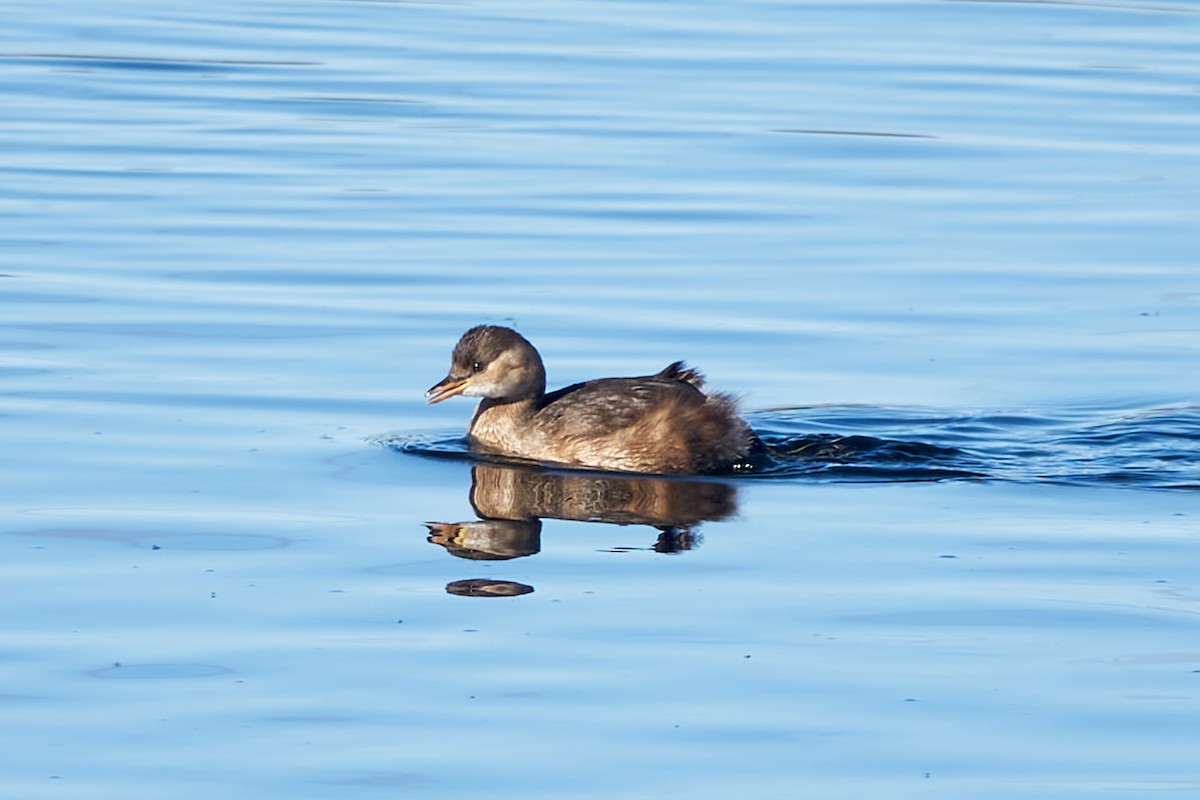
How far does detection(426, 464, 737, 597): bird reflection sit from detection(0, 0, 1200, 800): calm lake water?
0.03 meters

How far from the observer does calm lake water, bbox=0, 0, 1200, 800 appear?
22.5ft

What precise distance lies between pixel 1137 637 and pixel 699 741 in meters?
1.77

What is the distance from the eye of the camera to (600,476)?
10.4 m

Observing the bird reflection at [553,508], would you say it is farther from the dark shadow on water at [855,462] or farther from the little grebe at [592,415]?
the little grebe at [592,415]

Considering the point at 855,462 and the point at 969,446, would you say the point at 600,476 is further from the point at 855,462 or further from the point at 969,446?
the point at 969,446

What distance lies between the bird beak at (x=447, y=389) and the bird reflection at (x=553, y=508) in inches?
18.2

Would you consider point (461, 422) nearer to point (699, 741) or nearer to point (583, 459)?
point (583, 459)

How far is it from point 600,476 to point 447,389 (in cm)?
93

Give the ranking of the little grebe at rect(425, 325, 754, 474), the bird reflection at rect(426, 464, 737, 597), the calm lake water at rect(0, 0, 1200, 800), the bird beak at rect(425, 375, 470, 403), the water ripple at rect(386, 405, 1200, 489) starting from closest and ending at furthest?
the calm lake water at rect(0, 0, 1200, 800) → the bird reflection at rect(426, 464, 737, 597) → the water ripple at rect(386, 405, 1200, 489) → the little grebe at rect(425, 325, 754, 474) → the bird beak at rect(425, 375, 470, 403)

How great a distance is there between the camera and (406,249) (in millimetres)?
14836

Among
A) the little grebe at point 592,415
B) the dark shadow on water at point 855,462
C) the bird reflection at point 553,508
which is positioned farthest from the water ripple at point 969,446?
the bird reflection at point 553,508

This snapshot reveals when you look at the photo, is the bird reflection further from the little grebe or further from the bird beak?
the bird beak

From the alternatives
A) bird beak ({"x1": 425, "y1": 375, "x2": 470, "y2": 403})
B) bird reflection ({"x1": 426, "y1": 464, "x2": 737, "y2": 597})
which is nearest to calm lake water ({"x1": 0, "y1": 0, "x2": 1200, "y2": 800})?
bird reflection ({"x1": 426, "y1": 464, "x2": 737, "y2": 597})

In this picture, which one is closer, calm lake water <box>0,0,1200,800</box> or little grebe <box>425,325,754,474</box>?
calm lake water <box>0,0,1200,800</box>
